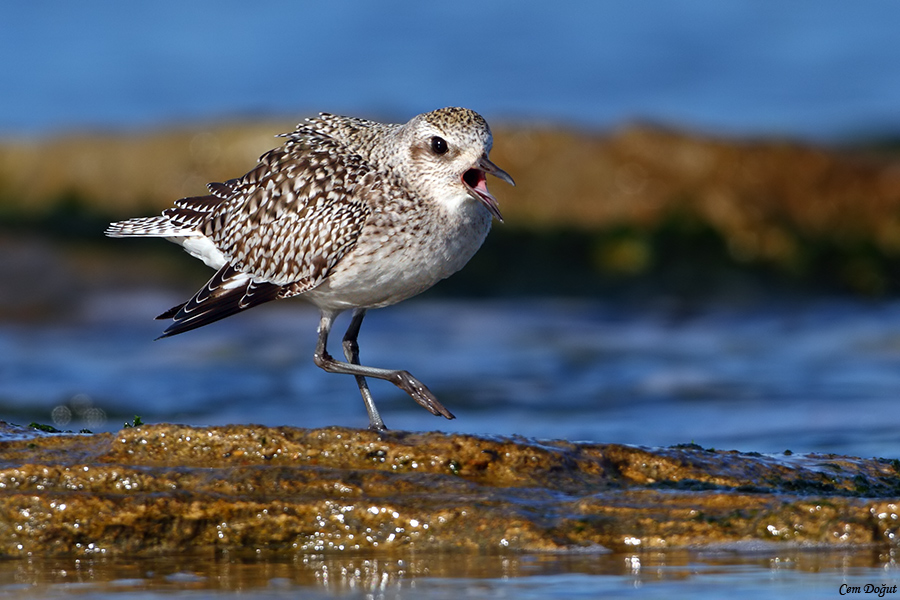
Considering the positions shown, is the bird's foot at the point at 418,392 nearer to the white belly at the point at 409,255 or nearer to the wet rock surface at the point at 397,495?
the white belly at the point at 409,255

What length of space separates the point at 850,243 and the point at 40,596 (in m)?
15.4

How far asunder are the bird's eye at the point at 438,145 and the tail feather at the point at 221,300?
1.25 m

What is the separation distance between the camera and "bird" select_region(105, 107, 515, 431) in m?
7.21

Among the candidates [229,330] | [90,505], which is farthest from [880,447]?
[229,330]

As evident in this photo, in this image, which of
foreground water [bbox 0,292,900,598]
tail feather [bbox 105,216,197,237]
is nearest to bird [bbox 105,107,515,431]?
tail feather [bbox 105,216,197,237]

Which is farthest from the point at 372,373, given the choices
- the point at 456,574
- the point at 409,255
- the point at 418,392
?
the point at 456,574

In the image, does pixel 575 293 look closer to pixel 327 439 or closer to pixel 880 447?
pixel 880 447

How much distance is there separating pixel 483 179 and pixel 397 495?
7.58ft

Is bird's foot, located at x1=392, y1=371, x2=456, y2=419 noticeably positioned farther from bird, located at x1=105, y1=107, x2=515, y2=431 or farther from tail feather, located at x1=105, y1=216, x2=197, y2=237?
tail feather, located at x1=105, y1=216, x2=197, y2=237

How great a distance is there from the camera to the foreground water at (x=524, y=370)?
10781mm

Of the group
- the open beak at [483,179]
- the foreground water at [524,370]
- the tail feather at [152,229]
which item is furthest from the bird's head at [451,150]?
the foreground water at [524,370]

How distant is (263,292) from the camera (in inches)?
308

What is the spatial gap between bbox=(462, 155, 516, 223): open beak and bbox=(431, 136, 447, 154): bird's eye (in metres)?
0.19

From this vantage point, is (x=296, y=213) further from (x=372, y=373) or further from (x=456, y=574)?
(x=456, y=574)
